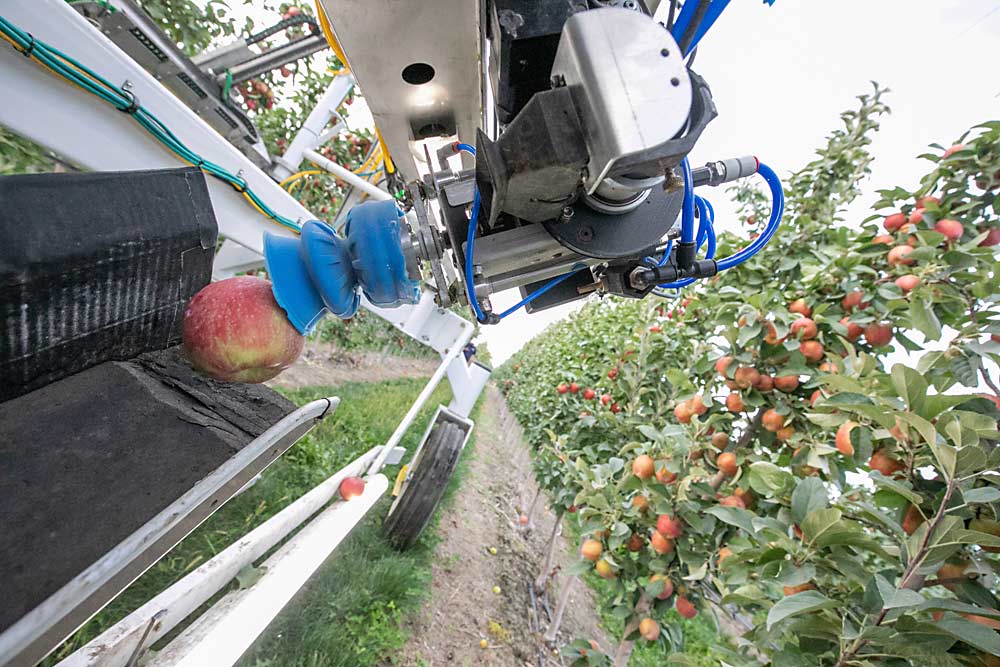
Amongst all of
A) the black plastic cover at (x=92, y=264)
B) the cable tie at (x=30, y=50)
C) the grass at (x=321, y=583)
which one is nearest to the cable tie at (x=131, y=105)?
the cable tie at (x=30, y=50)

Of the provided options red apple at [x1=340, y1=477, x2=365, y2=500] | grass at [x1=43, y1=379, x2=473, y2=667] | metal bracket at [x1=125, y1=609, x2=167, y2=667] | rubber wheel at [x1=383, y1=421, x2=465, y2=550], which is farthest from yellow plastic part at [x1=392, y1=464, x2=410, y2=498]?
metal bracket at [x1=125, y1=609, x2=167, y2=667]

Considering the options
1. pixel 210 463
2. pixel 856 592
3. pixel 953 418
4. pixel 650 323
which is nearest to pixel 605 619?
pixel 650 323

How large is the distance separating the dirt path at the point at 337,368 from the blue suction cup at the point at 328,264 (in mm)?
2890

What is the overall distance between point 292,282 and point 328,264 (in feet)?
0.25

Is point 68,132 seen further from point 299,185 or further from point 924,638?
point 299,185

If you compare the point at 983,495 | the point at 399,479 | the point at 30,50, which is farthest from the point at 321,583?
the point at 983,495

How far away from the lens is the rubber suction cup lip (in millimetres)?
771

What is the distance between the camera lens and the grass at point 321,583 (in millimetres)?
1860

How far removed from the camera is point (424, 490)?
9.84 feet

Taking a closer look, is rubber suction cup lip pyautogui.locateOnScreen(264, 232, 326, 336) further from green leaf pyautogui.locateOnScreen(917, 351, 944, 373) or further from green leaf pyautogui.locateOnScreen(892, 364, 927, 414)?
green leaf pyautogui.locateOnScreen(917, 351, 944, 373)

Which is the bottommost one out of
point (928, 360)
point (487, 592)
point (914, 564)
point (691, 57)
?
point (487, 592)

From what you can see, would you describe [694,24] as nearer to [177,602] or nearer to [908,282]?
[908,282]

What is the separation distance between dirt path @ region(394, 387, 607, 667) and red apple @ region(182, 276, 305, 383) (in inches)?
96.0

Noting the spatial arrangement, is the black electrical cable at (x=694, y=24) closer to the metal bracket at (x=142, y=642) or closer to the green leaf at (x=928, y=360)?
the green leaf at (x=928, y=360)
